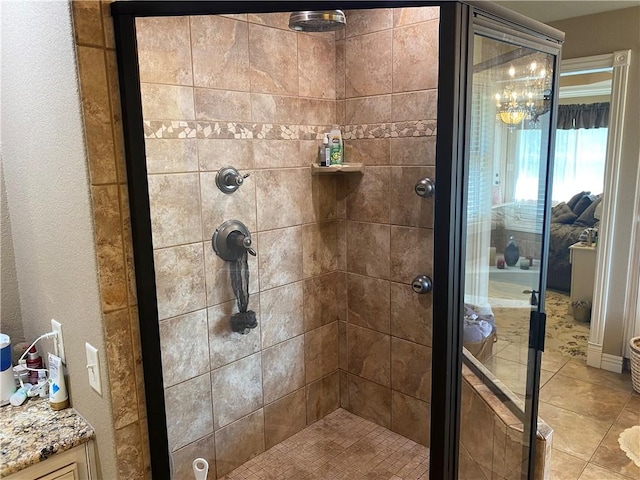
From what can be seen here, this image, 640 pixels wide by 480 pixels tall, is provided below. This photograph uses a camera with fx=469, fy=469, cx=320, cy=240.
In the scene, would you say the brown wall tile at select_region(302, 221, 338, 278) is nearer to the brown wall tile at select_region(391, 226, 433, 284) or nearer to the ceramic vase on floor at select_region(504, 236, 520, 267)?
the brown wall tile at select_region(391, 226, 433, 284)

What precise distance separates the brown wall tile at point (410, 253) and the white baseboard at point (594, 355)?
208 centimetres

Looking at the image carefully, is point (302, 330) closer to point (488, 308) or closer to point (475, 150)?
point (488, 308)

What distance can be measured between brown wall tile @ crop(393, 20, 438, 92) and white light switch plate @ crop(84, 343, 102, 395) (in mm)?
1732

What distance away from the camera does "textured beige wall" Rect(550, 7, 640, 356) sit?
315 centimetres

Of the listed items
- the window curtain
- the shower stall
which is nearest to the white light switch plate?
the shower stall

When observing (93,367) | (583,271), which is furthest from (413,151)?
(583,271)

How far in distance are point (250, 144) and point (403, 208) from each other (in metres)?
0.81

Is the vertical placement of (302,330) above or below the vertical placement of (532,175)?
Answer: below

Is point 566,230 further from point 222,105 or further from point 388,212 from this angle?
point 222,105

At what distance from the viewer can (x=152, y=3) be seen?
109 centimetres

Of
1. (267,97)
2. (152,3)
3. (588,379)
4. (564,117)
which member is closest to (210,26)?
(267,97)

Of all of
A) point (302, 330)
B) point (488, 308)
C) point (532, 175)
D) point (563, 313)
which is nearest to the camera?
point (488, 308)

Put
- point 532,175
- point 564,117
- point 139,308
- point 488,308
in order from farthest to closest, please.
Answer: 1. point 564,117
2. point 532,175
3. point 488,308
4. point 139,308

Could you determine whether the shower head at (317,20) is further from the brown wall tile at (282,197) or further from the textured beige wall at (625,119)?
the textured beige wall at (625,119)
